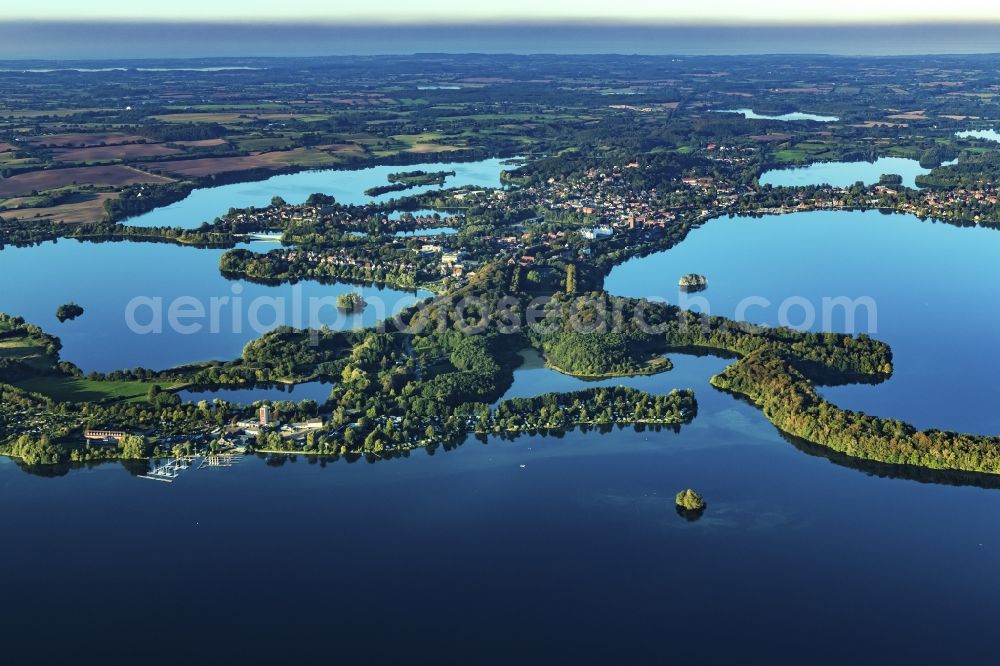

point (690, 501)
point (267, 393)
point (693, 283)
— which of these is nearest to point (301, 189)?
point (693, 283)

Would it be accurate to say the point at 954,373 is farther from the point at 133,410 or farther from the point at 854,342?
the point at 133,410

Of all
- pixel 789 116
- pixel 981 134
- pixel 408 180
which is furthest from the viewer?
pixel 789 116

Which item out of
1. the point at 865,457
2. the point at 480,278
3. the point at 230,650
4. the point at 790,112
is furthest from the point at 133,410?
the point at 790,112

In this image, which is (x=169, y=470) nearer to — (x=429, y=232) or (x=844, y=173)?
(x=429, y=232)

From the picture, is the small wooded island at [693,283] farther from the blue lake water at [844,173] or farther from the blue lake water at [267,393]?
the blue lake water at [844,173]

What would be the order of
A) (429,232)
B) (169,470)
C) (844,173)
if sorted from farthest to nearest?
(844,173)
(429,232)
(169,470)

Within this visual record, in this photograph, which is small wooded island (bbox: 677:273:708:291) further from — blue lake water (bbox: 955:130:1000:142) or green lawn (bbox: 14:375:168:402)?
blue lake water (bbox: 955:130:1000:142)
